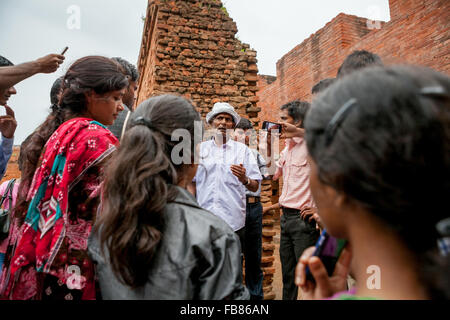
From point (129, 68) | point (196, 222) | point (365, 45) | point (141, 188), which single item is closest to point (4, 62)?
point (129, 68)

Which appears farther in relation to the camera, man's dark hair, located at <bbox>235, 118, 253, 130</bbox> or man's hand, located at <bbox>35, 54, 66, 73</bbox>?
man's dark hair, located at <bbox>235, 118, 253, 130</bbox>

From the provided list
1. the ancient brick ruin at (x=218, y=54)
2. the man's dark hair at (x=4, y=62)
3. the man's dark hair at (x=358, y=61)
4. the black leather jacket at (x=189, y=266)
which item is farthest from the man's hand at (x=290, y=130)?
the man's dark hair at (x=4, y=62)

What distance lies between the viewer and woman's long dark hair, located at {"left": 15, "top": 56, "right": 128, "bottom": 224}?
54.6 inches

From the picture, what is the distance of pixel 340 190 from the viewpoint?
623 mm

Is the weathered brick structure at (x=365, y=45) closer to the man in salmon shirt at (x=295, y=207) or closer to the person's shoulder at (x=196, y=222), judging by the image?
the man in salmon shirt at (x=295, y=207)

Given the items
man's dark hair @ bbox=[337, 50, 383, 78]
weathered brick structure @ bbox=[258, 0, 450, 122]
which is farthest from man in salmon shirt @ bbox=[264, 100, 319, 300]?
weathered brick structure @ bbox=[258, 0, 450, 122]

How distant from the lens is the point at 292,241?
2725mm

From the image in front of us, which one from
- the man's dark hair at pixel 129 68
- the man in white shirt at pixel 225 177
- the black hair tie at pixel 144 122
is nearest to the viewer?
the black hair tie at pixel 144 122

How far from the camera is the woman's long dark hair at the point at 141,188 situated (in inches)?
34.9

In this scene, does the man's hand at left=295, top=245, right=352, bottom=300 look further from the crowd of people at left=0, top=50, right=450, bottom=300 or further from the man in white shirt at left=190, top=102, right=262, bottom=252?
the man in white shirt at left=190, top=102, right=262, bottom=252

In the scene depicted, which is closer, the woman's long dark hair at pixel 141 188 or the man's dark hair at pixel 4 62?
the woman's long dark hair at pixel 141 188

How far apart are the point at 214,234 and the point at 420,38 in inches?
251

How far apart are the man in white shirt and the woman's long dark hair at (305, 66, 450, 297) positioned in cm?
203

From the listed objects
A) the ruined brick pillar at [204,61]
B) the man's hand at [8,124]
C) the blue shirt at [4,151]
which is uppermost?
the ruined brick pillar at [204,61]
